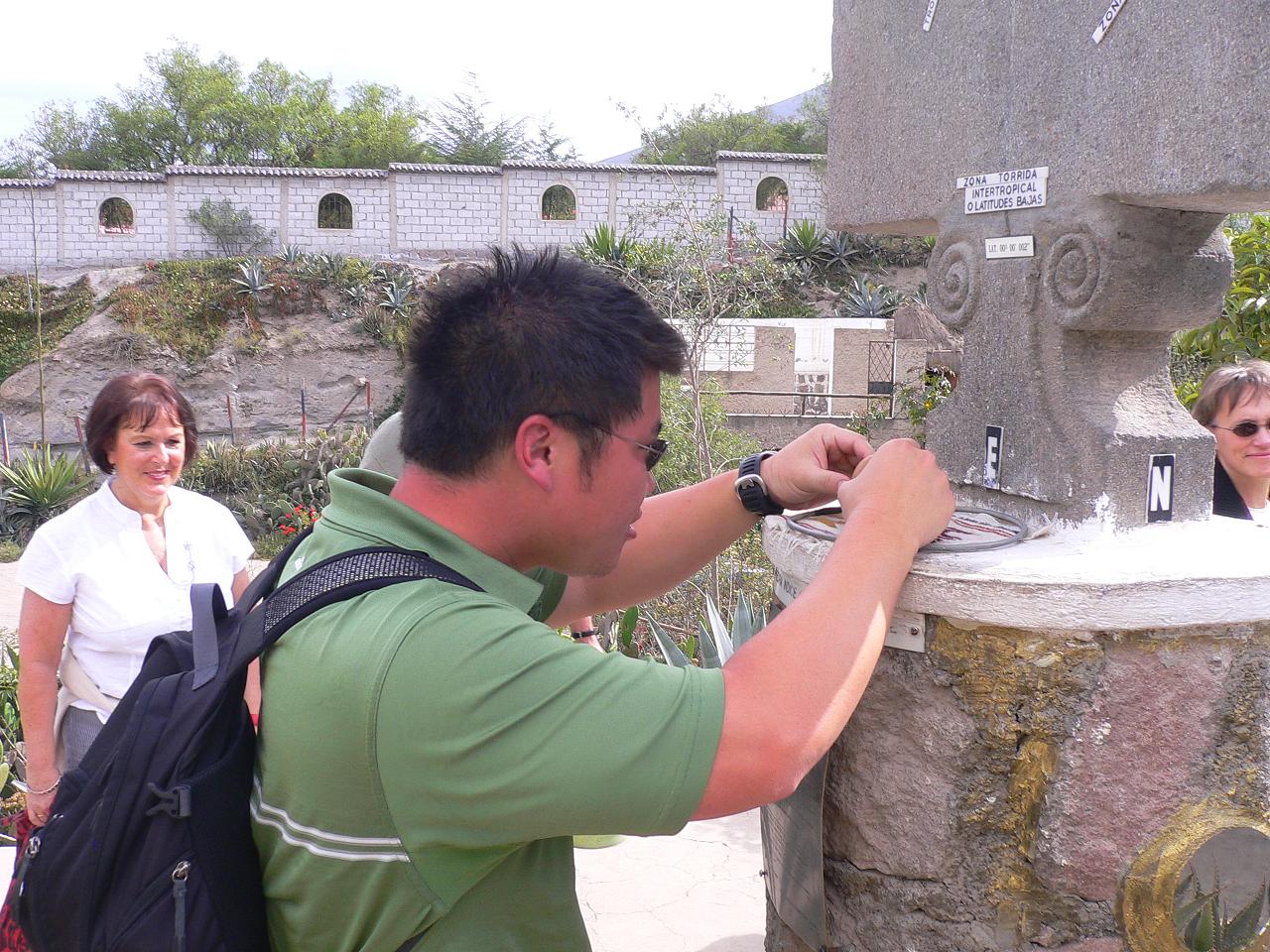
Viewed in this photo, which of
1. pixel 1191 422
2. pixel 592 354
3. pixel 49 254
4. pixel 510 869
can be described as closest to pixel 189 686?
pixel 510 869

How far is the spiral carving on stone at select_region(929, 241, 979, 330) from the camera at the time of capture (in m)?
2.31

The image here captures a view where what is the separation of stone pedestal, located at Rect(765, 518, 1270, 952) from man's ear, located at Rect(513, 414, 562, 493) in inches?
32.0

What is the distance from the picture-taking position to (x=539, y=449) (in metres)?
1.27

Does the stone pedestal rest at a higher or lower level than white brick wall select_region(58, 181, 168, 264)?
lower

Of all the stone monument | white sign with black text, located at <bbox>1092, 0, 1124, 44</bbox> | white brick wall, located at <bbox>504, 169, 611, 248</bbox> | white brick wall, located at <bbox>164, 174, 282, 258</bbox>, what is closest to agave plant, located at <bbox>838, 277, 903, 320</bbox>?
white brick wall, located at <bbox>504, 169, 611, 248</bbox>

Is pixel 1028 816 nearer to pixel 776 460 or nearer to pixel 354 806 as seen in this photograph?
pixel 776 460

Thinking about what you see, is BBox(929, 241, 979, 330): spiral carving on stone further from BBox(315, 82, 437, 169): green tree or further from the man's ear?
BBox(315, 82, 437, 169): green tree

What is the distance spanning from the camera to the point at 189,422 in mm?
3350

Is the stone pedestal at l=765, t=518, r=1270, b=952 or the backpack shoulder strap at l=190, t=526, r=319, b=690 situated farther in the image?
the stone pedestal at l=765, t=518, r=1270, b=952

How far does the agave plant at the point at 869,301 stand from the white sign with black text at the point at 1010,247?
62.7 feet

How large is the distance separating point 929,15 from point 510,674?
6.21 ft

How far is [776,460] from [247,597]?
873mm

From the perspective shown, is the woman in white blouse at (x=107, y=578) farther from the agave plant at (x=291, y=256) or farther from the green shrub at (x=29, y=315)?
the green shrub at (x=29, y=315)

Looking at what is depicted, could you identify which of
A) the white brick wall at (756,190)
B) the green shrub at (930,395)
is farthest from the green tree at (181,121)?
the green shrub at (930,395)
